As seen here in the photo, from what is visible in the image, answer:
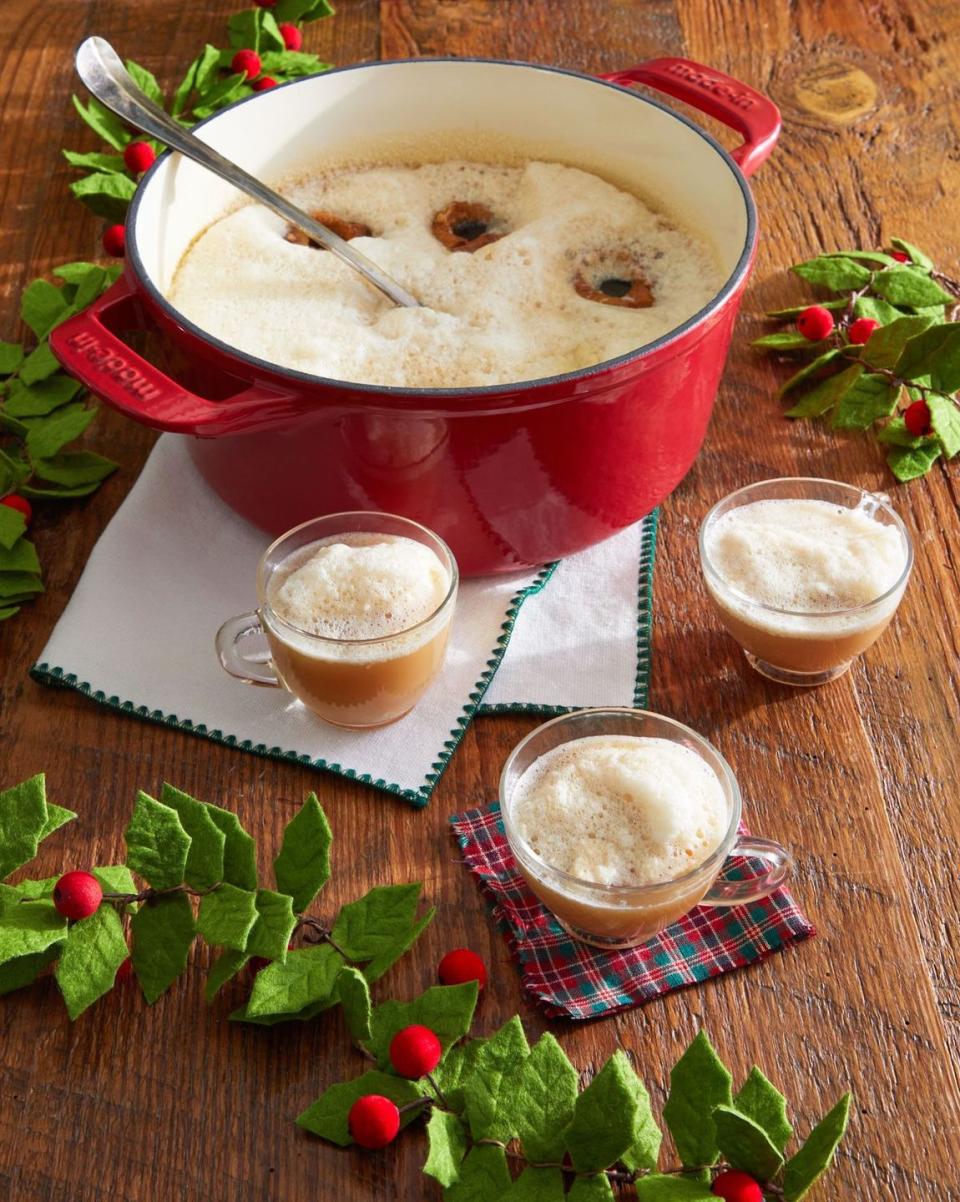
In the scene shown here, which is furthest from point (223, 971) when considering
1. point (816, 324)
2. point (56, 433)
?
point (816, 324)

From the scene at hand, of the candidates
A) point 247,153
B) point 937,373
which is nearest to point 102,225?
point 247,153

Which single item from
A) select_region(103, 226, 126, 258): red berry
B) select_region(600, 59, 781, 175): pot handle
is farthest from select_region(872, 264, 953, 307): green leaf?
select_region(103, 226, 126, 258): red berry

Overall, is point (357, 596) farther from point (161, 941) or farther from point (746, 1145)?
point (746, 1145)

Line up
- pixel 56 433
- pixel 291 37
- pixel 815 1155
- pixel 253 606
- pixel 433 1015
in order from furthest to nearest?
1. pixel 291 37
2. pixel 56 433
3. pixel 253 606
4. pixel 433 1015
5. pixel 815 1155

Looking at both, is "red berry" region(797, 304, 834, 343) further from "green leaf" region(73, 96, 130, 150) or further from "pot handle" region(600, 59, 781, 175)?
"green leaf" region(73, 96, 130, 150)

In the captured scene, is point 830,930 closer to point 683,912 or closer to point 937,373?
point 683,912

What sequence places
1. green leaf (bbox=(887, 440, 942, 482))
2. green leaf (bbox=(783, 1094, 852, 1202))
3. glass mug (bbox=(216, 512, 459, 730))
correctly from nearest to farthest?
1. green leaf (bbox=(783, 1094, 852, 1202))
2. glass mug (bbox=(216, 512, 459, 730))
3. green leaf (bbox=(887, 440, 942, 482))
